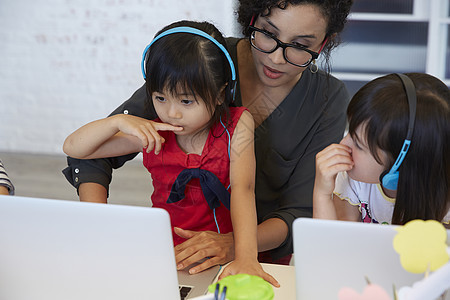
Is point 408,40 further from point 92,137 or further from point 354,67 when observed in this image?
point 92,137

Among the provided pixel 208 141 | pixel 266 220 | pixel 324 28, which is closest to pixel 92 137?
pixel 208 141

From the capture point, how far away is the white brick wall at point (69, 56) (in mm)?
3361

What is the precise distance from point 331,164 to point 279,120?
0.35 meters

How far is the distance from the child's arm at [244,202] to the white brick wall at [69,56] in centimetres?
212

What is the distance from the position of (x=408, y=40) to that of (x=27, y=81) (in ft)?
8.02

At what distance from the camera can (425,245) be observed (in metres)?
0.61

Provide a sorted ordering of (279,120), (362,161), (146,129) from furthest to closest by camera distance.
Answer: (279,120) < (146,129) < (362,161)

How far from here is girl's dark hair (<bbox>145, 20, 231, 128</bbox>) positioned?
1154 mm

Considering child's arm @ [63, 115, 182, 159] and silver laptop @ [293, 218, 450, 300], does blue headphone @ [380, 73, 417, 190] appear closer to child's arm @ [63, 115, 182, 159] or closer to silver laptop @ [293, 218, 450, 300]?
silver laptop @ [293, 218, 450, 300]

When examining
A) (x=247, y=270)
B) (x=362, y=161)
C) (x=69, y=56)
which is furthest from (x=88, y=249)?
(x=69, y=56)

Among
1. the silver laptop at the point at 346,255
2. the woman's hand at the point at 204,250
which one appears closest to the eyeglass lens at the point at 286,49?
the woman's hand at the point at 204,250

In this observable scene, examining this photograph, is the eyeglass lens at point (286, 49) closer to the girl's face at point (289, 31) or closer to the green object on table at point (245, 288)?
the girl's face at point (289, 31)

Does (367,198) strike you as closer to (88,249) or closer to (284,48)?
(284,48)

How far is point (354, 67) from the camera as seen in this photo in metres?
3.45
